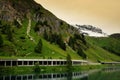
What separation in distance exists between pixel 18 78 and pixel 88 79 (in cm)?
3214

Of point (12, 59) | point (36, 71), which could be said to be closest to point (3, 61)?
point (12, 59)

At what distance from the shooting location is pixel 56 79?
15862 cm

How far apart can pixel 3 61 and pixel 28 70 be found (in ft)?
47.8

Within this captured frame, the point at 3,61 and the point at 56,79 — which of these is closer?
the point at 56,79

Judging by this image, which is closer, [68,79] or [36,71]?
[68,79]

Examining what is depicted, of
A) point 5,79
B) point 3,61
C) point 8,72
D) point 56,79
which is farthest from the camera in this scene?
point 3,61

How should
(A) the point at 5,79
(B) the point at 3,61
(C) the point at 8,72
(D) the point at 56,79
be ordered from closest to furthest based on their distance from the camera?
(A) the point at 5,79
(D) the point at 56,79
(C) the point at 8,72
(B) the point at 3,61

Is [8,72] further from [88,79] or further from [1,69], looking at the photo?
[88,79]

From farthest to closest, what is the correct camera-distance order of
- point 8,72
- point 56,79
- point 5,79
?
point 8,72, point 56,79, point 5,79

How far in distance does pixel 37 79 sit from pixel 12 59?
4934cm

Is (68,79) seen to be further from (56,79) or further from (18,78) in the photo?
(18,78)

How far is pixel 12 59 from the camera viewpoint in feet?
649

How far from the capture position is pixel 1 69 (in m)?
180

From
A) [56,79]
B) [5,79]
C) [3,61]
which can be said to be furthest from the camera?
[3,61]
